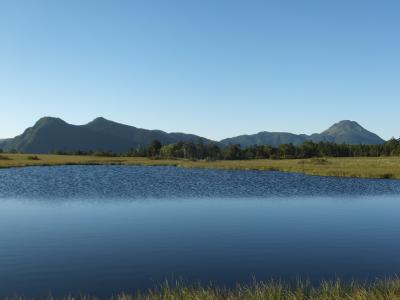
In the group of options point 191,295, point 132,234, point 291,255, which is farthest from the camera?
point 132,234

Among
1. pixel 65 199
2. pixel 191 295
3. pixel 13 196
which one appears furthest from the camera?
pixel 13 196

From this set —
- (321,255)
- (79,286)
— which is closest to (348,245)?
(321,255)

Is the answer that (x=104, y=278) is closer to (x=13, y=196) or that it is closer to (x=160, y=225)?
(x=160, y=225)

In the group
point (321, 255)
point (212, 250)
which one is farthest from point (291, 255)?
point (212, 250)

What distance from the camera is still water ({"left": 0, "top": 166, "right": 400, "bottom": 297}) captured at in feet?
76.0

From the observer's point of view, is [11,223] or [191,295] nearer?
[191,295]

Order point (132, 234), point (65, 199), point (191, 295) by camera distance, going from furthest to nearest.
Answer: point (65, 199)
point (132, 234)
point (191, 295)

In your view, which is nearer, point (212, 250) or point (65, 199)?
point (212, 250)

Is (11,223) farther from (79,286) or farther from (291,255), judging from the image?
(291,255)

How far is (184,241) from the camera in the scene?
104ft

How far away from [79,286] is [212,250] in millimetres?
10123

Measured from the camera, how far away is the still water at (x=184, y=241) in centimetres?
2316

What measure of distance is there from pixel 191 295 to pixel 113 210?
31.0m

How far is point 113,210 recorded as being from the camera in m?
46.8
